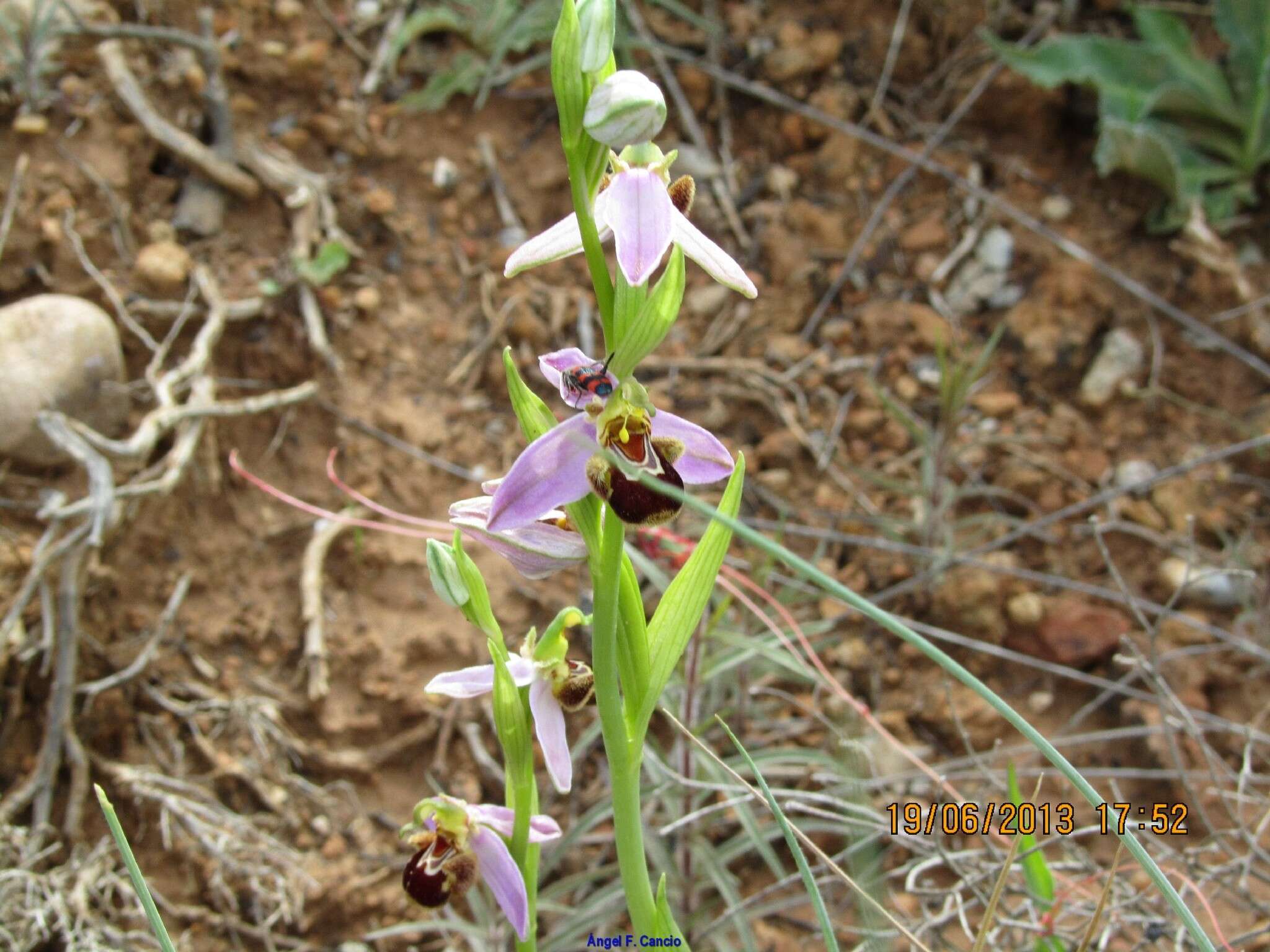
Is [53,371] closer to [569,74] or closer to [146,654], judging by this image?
[146,654]

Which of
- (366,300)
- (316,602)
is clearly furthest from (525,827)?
(366,300)

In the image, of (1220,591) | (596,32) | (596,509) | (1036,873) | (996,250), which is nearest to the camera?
(596,32)

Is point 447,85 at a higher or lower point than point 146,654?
higher

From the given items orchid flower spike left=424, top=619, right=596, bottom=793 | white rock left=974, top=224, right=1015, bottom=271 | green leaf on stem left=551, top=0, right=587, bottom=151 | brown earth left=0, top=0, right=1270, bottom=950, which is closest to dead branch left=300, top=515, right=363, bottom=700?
brown earth left=0, top=0, right=1270, bottom=950

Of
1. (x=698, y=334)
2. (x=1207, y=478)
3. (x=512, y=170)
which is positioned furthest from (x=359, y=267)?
(x=1207, y=478)

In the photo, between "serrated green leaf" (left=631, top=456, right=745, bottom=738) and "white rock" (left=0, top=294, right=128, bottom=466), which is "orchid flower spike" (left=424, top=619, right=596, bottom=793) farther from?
"white rock" (left=0, top=294, right=128, bottom=466)

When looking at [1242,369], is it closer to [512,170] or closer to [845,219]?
[845,219]

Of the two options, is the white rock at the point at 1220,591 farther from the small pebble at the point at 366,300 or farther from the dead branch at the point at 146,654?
the dead branch at the point at 146,654

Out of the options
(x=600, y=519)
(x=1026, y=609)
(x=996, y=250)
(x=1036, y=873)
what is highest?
(x=600, y=519)
